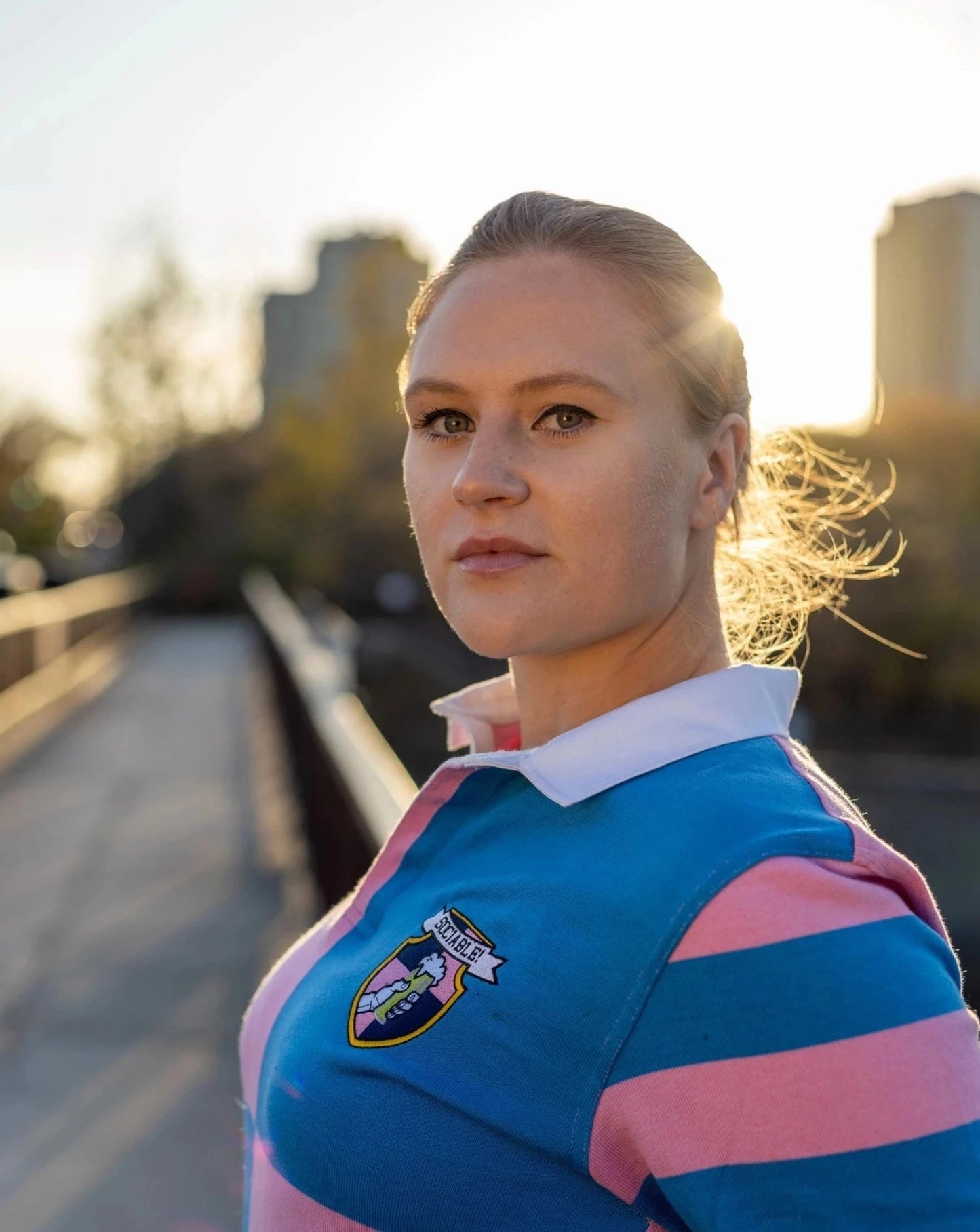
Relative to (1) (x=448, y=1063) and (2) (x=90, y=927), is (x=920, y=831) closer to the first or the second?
(2) (x=90, y=927)

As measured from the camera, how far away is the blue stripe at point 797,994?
103 centimetres

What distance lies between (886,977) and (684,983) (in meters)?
0.16

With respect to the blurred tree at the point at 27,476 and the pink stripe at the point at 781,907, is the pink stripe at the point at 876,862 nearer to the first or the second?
the pink stripe at the point at 781,907

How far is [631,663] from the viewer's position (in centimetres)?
155

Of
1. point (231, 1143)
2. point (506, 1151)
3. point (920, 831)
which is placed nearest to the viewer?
point (506, 1151)

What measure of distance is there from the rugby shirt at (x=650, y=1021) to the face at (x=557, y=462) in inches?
5.4

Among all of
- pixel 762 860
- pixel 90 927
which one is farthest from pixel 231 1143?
pixel 762 860

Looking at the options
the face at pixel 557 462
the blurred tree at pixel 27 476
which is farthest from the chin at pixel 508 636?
the blurred tree at pixel 27 476

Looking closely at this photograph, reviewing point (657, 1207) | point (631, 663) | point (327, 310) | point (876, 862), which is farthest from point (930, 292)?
point (327, 310)

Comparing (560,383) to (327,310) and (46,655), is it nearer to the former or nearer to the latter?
(46,655)

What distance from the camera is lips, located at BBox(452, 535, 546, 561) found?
1.44m

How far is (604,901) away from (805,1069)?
8.7 inches

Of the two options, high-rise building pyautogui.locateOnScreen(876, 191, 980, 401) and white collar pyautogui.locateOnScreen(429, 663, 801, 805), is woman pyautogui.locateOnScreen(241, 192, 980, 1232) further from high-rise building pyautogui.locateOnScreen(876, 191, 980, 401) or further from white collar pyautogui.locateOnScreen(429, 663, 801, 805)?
high-rise building pyautogui.locateOnScreen(876, 191, 980, 401)

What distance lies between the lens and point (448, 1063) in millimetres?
1203
